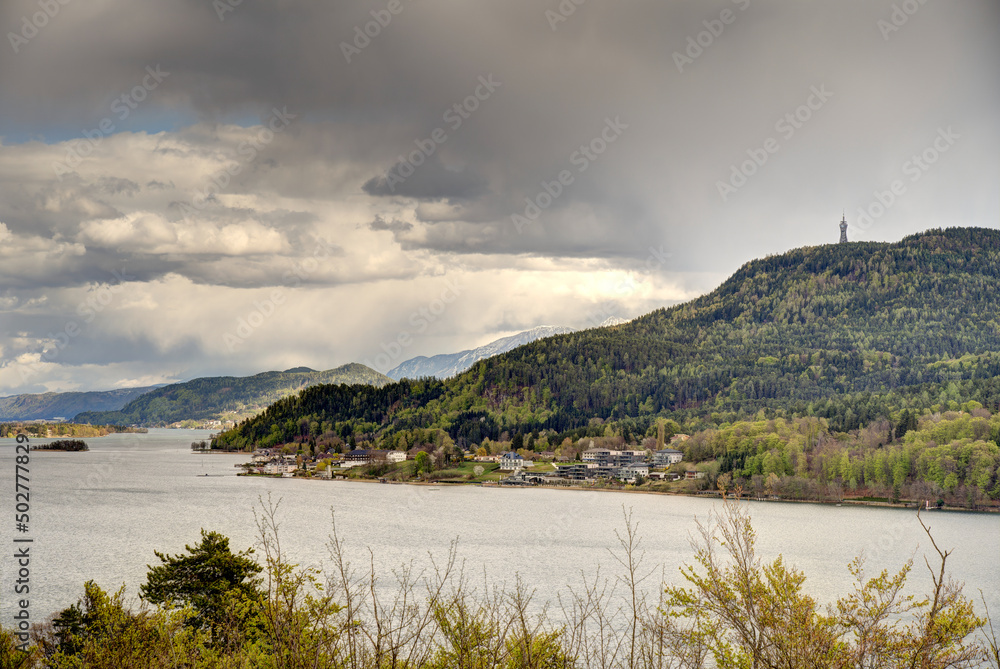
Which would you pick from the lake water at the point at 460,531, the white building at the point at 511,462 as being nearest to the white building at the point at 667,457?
the lake water at the point at 460,531

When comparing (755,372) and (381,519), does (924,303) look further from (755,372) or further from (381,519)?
(381,519)

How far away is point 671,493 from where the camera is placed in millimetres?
75375

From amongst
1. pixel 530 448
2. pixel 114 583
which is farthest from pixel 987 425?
pixel 114 583

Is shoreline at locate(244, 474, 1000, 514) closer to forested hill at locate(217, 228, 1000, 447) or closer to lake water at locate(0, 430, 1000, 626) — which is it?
lake water at locate(0, 430, 1000, 626)

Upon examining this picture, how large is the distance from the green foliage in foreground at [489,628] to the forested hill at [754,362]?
86533 millimetres

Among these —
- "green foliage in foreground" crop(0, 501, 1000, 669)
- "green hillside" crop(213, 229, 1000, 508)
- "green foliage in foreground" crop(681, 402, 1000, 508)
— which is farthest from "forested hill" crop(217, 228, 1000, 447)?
"green foliage in foreground" crop(0, 501, 1000, 669)

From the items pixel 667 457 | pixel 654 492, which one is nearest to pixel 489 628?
pixel 654 492

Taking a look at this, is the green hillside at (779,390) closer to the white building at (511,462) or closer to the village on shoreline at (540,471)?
the village on shoreline at (540,471)

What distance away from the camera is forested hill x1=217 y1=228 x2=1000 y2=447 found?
118500 mm

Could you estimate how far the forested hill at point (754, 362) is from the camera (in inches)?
4665

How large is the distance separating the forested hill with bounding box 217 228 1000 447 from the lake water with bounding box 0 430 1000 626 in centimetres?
4022

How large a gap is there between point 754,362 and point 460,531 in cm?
10285

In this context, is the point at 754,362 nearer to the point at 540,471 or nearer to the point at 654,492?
the point at 540,471

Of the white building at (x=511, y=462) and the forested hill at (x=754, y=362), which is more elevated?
the forested hill at (x=754, y=362)
